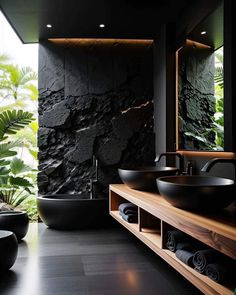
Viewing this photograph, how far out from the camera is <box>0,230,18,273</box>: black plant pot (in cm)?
254

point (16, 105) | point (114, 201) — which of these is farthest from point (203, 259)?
point (16, 105)

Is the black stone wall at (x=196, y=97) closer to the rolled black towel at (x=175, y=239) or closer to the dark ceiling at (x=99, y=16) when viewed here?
the dark ceiling at (x=99, y=16)

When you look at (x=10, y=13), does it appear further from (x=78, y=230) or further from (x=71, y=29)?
(x=78, y=230)

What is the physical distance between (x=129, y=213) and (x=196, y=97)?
1.22 m

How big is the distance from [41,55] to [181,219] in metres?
3.18

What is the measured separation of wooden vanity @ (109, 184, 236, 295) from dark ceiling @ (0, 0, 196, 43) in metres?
1.86

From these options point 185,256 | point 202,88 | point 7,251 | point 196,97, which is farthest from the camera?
point 196,97

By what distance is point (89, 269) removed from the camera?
8.79 feet

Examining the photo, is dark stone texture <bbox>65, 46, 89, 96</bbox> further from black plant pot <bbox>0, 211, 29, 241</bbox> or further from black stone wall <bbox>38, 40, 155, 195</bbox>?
black plant pot <bbox>0, 211, 29, 241</bbox>

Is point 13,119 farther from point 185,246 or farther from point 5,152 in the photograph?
point 185,246

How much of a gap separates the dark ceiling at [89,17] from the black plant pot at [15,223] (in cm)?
207

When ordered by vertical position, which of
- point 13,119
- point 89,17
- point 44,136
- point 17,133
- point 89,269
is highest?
point 89,17

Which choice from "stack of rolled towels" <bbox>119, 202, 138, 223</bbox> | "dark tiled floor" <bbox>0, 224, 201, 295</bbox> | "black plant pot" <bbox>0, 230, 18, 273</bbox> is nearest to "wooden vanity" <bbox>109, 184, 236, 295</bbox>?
"stack of rolled towels" <bbox>119, 202, 138, 223</bbox>

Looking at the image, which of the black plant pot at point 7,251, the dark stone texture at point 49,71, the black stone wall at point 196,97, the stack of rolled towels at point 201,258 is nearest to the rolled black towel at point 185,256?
the stack of rolled towels at point 201,258
